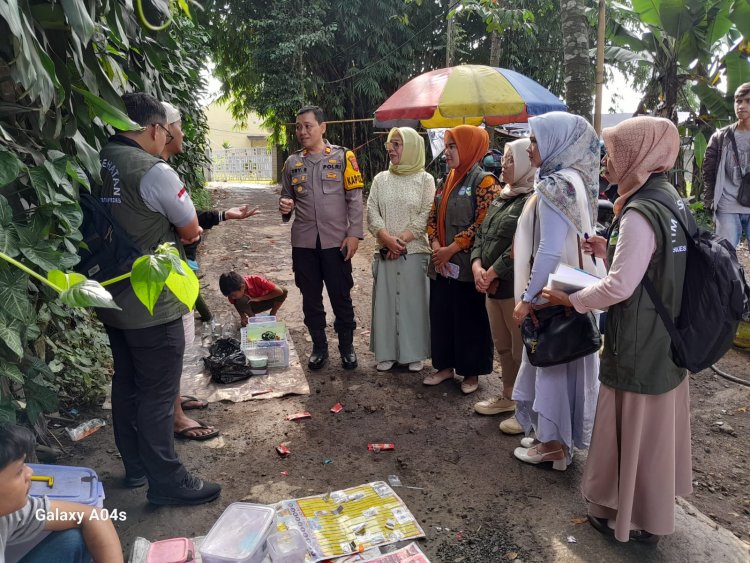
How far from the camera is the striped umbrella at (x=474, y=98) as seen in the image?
559cm

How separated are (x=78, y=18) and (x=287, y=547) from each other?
203 centimetres

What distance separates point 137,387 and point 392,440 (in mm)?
1573

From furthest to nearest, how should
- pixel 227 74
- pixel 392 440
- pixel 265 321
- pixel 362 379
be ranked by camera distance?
pixel 227 74 → pixel 265 321 → pixel 362 379 → pixel 392 440

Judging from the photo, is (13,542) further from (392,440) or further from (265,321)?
(265,321)

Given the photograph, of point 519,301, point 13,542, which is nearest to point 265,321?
point 519,301

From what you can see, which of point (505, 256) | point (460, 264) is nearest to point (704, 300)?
point (505, 256)

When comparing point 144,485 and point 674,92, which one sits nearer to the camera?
point 144,485

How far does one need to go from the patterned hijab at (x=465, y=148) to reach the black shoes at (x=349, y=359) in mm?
1350

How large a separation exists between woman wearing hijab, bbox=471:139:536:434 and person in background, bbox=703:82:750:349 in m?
2.56

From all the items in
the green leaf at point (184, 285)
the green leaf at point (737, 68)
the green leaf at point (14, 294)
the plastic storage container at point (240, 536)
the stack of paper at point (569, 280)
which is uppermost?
the green leaf at point (737, 68)

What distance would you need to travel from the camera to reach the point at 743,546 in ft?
Answer: 8.21

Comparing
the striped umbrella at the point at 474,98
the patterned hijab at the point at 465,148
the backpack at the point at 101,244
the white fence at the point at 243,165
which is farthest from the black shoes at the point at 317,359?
the white fence at the point at 243,165

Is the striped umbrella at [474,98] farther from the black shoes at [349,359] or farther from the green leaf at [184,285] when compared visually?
the green leaf at [184,285]

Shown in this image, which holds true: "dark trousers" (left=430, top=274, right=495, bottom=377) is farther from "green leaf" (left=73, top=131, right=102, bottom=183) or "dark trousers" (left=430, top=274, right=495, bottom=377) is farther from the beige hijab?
"green leaf" (left=73, top=131, right=102, bottom=183)
